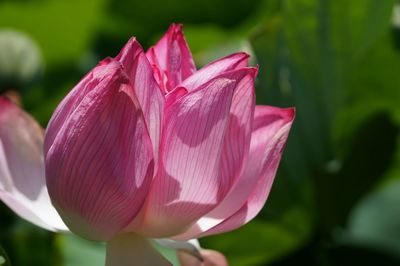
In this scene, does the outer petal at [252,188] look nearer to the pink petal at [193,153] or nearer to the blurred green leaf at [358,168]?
the pink petal at [193,153]

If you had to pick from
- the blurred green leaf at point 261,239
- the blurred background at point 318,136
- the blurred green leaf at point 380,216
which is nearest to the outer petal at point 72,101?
the blurred background at point 318,136

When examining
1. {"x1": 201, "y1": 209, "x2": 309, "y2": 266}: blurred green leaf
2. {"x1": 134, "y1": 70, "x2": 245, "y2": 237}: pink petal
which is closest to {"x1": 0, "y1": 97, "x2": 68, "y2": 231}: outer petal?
{"x1": 134, "y1": 70, "x2": 245, "y2": 237}: pink petal

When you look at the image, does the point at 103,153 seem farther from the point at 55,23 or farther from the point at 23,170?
the point at 55,23

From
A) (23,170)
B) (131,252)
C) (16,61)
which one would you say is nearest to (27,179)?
(23,170)

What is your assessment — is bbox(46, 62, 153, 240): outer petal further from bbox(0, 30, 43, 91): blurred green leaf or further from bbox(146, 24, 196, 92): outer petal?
bbox(0, 30, 43, 91): blurred green leaf

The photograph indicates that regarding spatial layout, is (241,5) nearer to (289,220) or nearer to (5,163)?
(289,220)
